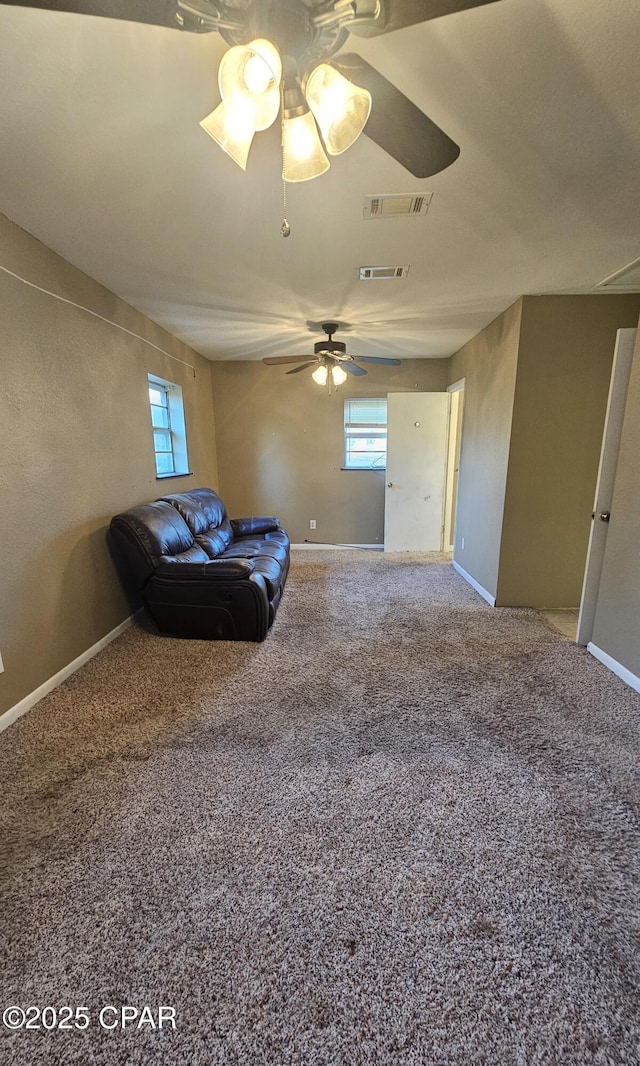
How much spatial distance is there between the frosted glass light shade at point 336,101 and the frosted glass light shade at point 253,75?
3.8 inches

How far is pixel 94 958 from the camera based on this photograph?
1093mm

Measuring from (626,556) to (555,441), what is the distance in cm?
119

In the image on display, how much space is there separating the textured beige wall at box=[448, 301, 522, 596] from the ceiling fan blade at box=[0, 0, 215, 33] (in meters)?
2.92

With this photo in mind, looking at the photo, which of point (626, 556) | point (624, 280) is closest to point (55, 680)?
point (626, 556)

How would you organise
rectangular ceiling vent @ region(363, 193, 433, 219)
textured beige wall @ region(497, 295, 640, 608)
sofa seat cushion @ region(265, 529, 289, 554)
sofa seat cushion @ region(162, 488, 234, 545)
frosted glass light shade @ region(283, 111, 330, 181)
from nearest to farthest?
1. frosted glass light shade @ region(283, 111, 330, 181)
2. rectangular ceiling vent @ region(363, 193, 433, 219)
3. textured beige wall @ region(497, 295, 640, 608)
4. sofa seat cushion @ region(162, 488, 234, 545)
5. sofa seat cushion @ region(265, 529, 289, 554)

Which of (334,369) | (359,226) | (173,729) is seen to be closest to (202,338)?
(334,369)

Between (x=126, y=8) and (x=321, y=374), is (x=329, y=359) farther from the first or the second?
(x=126, y=8)

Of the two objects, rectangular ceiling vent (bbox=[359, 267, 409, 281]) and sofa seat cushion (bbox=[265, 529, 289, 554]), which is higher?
rectangular ceiling vent (bbox=[359, 267, 409, 281])

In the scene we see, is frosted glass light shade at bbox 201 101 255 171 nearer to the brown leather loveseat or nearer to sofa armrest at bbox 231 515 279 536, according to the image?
the brown leather loveseat

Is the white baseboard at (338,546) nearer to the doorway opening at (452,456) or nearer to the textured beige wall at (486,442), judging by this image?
the doorway opening at (452,456)

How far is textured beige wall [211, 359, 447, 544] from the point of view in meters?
5.08

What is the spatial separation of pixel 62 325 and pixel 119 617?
204 cm

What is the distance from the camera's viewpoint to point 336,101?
0.96m

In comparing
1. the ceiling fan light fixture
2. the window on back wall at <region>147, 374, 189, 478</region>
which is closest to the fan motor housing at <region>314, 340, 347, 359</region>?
the ceiling fan light fixture
